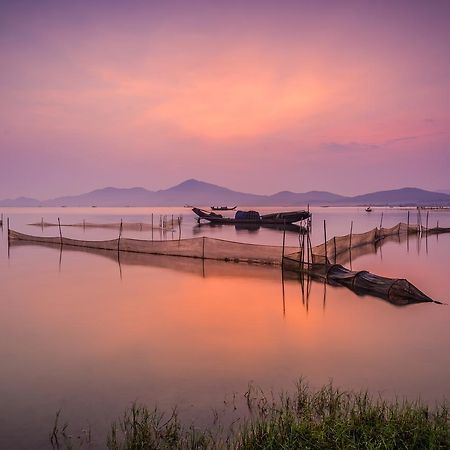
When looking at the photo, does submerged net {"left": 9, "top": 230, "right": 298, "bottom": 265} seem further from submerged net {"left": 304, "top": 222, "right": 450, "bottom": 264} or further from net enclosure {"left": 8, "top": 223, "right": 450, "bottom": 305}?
submerged net {"left": 304, "top": 222, "right": 450, "bottom": 264}

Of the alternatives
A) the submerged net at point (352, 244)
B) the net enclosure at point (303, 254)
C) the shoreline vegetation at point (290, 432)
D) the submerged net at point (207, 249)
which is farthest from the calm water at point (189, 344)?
the submerged net at point (352, 244)

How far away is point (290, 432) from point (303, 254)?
14211mm

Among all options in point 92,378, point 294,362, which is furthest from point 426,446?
point 92,378

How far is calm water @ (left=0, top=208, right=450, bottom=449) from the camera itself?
6922 millimetres

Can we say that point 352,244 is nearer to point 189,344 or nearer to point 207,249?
point 207,249

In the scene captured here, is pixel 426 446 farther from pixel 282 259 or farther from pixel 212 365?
pixel 282 259

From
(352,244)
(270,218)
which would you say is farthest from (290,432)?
(270,218)

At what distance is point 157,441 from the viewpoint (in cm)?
536

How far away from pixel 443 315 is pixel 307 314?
3959mm

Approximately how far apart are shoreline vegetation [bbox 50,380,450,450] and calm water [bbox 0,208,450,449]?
0.32 meters

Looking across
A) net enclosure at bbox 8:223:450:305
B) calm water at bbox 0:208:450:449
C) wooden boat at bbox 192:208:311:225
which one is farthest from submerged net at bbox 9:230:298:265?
wooden boat at bbox 192:208:311:225

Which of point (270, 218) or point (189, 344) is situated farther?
point (270, 218)

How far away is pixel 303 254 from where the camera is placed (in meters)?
19.1

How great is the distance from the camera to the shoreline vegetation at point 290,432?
195 inches
